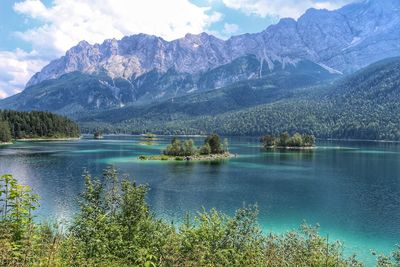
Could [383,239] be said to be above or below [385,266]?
below

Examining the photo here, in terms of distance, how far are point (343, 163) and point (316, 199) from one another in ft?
234

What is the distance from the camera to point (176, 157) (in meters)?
152

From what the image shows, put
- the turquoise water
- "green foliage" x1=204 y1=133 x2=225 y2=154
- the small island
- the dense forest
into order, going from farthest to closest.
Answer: "green foliage" x1=204 y1=133 x2=225 y2=154 → the small island → the turquoise water → the dense forest

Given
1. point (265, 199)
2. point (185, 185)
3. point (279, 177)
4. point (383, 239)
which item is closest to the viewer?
point (383, 239)

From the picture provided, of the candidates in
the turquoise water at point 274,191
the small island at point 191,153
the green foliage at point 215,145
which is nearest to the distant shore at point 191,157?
the small island at point 191,153

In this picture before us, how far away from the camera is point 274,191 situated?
82.9m

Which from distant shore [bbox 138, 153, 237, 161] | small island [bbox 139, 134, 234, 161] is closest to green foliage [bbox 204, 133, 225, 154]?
small island [bbox 139, 134, 234, 161]

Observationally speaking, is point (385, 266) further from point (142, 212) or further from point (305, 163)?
point (305, 163)

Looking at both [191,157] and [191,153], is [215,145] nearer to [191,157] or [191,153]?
[191,153]

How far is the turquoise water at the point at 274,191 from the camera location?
179 ft

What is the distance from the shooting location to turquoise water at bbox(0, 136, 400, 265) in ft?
179

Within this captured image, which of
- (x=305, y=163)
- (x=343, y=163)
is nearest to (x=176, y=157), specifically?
(x=305, y=163)

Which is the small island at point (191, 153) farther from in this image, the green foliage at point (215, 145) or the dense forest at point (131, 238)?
the dense forest at point (131, 238)

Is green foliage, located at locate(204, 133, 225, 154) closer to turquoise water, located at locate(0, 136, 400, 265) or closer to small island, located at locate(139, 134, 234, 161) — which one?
small island, located at locate(139, 134, 234, 161)
